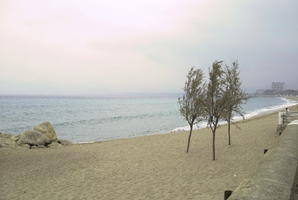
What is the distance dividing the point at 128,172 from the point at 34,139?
32.1 ft

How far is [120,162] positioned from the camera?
11016 millimetres

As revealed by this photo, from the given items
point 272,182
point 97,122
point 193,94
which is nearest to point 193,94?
point 193,94

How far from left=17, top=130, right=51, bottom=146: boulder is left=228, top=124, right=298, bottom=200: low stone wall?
51.4 ft

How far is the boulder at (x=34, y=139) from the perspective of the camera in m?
16.1

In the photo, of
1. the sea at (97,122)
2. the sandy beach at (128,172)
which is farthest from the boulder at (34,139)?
the sea at (97,122)

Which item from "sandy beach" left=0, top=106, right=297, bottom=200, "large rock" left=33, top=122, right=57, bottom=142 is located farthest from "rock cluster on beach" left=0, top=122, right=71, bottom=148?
"sandy beach" left=0, top=106, right=297, bottom=200

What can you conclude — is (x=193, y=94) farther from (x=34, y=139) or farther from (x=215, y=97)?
(x=34, y=139)

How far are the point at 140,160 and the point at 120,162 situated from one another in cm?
93

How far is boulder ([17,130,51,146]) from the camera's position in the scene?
1611 cm

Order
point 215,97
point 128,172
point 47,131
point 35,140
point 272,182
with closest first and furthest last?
point 272,182
point 128,172
point 215,97
point 35,140
point 47,131

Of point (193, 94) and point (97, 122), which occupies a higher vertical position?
point (193, 94)

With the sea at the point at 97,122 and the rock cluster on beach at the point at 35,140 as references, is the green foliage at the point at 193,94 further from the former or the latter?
the rock cluster on beach at the point at 35,140

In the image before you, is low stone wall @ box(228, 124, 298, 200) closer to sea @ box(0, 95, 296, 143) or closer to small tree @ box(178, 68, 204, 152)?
small tree @ box(178, 68, 204, 152)

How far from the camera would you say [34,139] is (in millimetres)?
16266
